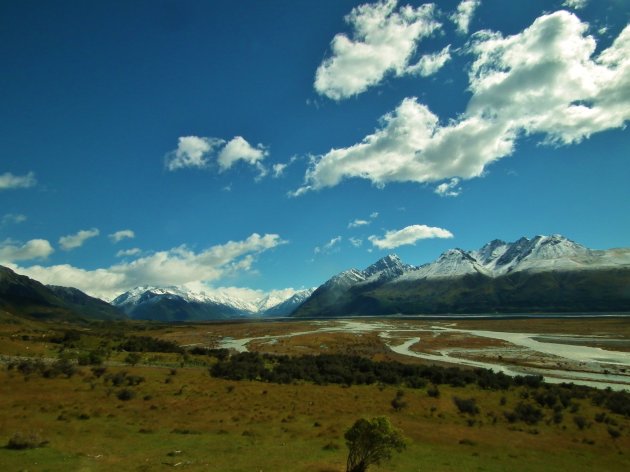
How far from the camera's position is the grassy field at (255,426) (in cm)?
2688

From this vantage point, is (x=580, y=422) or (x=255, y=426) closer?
(x=255, y=426)

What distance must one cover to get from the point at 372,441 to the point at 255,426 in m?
15.8

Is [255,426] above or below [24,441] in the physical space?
below

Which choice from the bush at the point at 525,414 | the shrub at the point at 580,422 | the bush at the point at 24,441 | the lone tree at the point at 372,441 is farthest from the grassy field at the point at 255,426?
the lone tree at the point at 372,441

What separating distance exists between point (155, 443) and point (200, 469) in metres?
7.57

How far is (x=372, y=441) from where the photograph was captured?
79.4 ft

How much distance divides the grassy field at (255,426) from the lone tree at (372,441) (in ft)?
5.55

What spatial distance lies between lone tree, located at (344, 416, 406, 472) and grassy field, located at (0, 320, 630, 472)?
1.69m

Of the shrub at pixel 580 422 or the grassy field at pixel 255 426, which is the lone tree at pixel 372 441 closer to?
the grassy field at pixel 255 426

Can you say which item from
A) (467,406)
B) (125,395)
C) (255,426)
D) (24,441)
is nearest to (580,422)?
(467,406)

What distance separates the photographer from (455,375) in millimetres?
62219

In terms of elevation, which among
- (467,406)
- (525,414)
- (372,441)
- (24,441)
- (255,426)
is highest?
(372,441)

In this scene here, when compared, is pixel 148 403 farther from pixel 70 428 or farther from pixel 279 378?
pixel 279 378

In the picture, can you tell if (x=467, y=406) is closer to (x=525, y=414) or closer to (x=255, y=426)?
(x=525, y=414)
